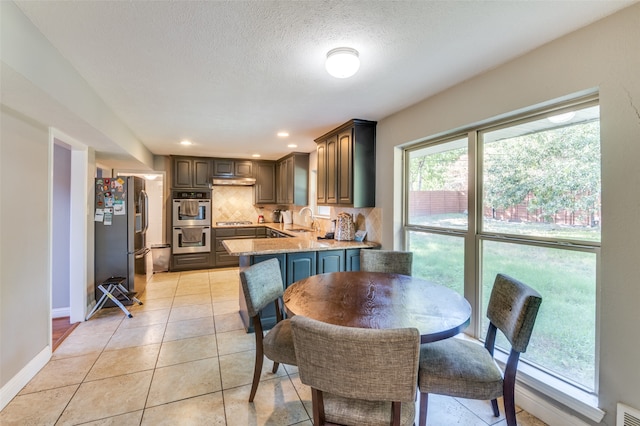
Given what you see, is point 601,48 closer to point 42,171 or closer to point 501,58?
point 501,58

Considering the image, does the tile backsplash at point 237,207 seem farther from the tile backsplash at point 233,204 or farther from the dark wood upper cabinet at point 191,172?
the dark wood upper cabinet at point 191,172

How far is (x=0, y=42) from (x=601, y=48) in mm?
2977

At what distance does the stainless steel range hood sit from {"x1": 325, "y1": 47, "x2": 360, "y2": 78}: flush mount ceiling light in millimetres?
4482

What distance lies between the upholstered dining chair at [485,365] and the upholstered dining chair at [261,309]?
0.75 m

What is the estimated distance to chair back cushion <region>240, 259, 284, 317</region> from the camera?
1831mm

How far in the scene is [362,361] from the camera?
998mm

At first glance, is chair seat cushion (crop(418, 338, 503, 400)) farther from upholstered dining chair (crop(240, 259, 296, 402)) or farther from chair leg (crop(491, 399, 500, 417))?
upholstered dining chair (crop(240, 259, 296, 402))

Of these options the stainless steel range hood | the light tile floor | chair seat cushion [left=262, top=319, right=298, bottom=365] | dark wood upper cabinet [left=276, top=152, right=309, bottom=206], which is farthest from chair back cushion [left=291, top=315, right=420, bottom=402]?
the stainless steel range hood

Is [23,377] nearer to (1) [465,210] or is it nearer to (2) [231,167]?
(1) [465,210]

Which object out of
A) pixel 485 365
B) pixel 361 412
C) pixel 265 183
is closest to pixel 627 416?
pixel 485 365

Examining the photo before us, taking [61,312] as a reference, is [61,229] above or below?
above

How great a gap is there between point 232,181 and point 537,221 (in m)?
5.23

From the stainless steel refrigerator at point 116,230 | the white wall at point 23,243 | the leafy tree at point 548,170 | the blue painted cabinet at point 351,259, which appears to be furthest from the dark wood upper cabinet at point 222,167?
the leafy tree at point 548,170

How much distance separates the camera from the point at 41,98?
1.74m
